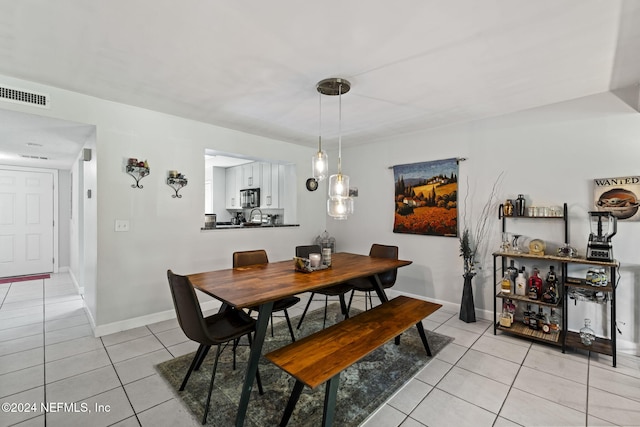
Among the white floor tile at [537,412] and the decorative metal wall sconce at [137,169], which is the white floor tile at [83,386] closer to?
the decorative metal wall sconce at [137,169]

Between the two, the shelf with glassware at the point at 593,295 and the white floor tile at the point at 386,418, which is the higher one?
the shelf with glassware at the point at 593,295

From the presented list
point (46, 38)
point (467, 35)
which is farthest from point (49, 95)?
point (467, 35)

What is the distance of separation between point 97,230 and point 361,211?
3490 mm

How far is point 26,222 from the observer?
5.44 meters

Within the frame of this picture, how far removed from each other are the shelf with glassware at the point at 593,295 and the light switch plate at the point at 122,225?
4391 mm

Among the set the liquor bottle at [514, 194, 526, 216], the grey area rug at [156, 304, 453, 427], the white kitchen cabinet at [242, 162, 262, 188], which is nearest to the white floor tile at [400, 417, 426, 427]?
the grey area rug at [156, 304, 453, 427]

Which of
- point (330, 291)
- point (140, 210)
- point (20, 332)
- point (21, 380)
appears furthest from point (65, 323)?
point (330, 291)

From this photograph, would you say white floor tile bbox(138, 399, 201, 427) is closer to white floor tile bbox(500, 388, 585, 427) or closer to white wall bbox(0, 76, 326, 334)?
white wall bbox(0, 76, 326, 334)

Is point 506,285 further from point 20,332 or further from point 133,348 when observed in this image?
point 20,332

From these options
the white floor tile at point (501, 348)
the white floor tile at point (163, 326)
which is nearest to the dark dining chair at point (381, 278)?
the white floor tile at point (501, 348)

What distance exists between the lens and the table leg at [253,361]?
1.69 meters

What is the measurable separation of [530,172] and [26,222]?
26.8ft

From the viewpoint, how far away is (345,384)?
2.12 meters

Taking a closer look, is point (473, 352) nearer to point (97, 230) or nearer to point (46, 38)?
point (97, 230)
